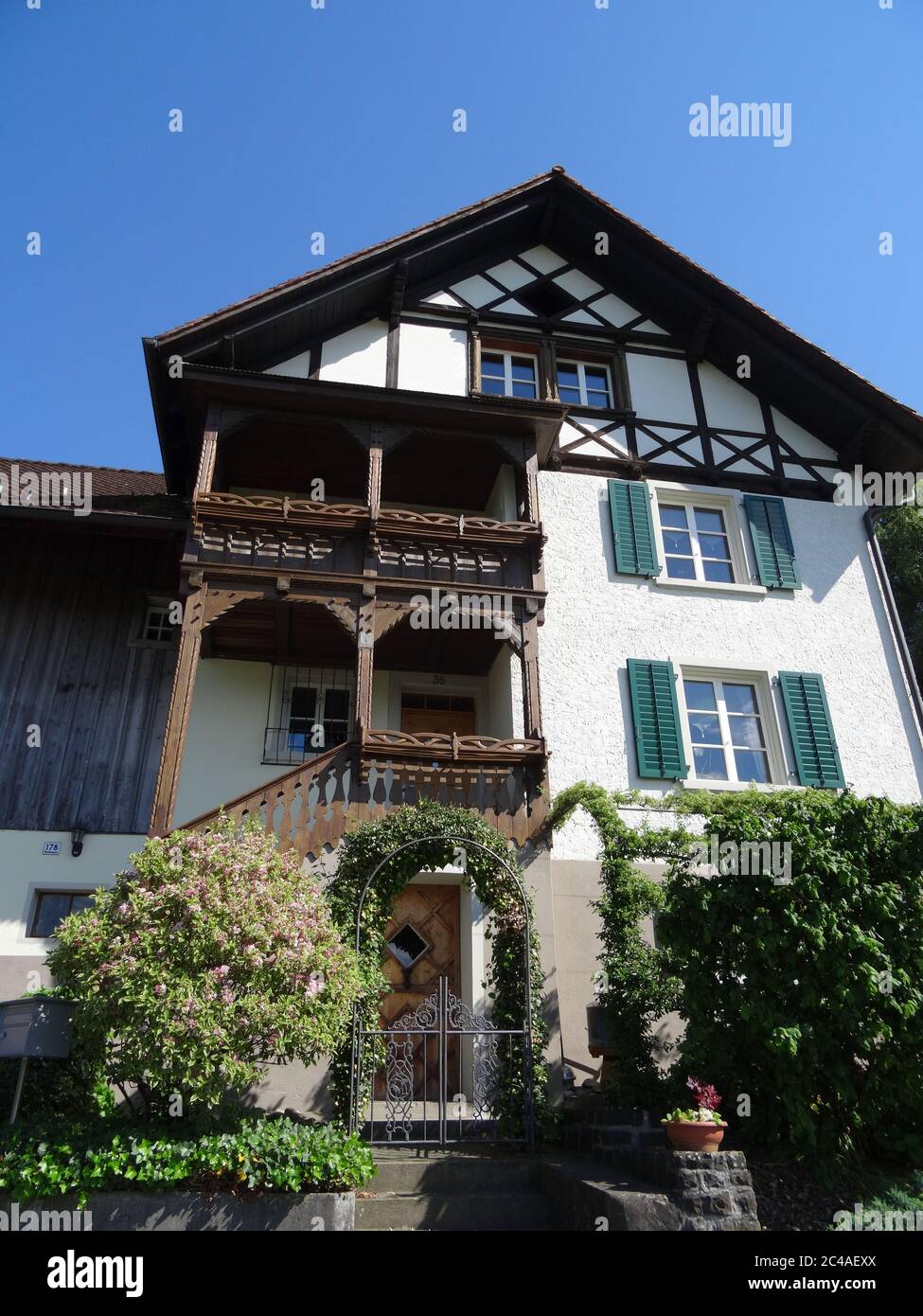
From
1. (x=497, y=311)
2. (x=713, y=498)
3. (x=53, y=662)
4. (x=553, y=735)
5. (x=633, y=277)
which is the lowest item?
(x=553, y=735)

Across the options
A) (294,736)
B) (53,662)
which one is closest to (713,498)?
(294,736)

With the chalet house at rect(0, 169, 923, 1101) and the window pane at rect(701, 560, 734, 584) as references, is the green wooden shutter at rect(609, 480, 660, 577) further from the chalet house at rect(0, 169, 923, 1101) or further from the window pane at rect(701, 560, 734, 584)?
the window pane at rect(701, 560, 734, 584)

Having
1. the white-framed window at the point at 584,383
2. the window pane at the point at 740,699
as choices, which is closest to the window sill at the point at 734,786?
the window pane at the point at 740,699

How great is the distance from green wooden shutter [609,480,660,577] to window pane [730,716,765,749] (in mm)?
2546

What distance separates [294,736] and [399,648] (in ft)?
6.67

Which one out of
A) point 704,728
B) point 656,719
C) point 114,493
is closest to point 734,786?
point 704,728

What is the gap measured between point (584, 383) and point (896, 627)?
6559mm

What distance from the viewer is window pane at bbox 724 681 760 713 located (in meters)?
13.0

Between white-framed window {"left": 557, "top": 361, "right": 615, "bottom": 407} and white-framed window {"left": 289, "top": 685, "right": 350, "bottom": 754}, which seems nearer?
white-framed window {"left": 289, "top": 685, "right": 350, "bottom": 754}

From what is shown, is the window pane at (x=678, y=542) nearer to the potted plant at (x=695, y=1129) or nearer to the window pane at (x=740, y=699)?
the window pane at (x=740, y=699)

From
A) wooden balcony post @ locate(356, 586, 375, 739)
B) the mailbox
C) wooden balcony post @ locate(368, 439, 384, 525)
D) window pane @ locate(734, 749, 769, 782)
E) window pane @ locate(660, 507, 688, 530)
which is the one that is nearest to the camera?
the mailbox

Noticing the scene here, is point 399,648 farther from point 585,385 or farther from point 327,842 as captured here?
point 585,385

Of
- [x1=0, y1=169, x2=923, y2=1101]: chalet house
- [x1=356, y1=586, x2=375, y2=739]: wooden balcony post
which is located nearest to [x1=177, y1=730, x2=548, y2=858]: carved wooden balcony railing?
[x1=0, y1=169, x2=923, y2=1101]: chalet house
